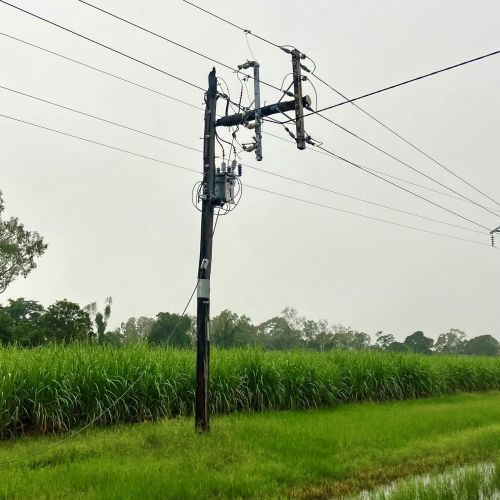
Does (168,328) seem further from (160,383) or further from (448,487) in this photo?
(448,487)

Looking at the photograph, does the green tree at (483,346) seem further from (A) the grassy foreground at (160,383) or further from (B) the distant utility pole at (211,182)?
(B) the distant utility pole at (211,182)

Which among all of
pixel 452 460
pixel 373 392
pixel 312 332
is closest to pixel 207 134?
pixel 452 460

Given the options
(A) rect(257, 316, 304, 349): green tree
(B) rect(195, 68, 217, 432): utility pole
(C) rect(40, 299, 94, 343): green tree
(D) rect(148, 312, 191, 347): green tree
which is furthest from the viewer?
(A) rect(257, 316, 304, 349): green tree

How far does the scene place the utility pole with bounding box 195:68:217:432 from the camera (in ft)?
30.5

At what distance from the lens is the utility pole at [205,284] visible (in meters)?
9.30

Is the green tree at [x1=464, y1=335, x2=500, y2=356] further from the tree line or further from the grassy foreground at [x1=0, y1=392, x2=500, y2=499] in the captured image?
the grassy foreground at [x1=0, y1=392, x2=500, y2=499]

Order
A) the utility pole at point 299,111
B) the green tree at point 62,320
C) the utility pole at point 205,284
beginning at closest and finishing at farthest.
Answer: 1. the utility pole at point 205,284
2. the utility pole at point 299,111
3. the green tree at point 62,320

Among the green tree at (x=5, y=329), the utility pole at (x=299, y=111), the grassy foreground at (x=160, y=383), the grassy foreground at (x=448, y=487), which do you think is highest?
the utility pole at (x=299, y=111)

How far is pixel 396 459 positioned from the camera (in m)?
8.49

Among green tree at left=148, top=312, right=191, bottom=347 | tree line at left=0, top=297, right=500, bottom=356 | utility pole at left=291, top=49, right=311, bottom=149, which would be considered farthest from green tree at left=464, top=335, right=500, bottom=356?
utility pole at left=291, top=49, right=311, bottom=149

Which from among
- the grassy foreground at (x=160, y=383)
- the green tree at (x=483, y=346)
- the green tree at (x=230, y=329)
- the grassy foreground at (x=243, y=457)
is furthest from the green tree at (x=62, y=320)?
the green tree at (x=483, y=346)

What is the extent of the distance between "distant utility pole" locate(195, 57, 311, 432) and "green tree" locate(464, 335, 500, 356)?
9401cm

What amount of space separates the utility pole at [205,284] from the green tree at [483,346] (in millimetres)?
94449

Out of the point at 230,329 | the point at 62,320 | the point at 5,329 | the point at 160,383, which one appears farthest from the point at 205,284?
the point at 230,329
